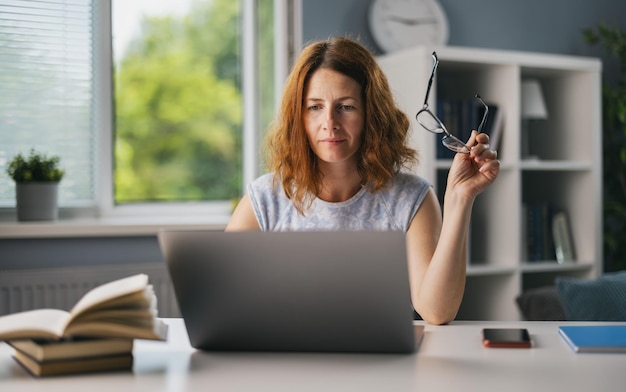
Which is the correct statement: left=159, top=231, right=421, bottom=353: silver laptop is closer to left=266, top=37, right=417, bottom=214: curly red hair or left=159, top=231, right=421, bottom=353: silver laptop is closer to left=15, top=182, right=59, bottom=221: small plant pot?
left=266, top=37, right=417, bottom=214: curly red hair

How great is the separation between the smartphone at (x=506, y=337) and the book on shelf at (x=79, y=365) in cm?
53

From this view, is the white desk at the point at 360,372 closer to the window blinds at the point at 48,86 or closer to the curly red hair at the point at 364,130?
the curly red hair at the point at 364,130

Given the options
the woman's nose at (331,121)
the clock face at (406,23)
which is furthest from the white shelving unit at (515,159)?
the woman's nose at (331,121)

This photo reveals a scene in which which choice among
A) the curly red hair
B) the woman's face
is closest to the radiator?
the curly red hair

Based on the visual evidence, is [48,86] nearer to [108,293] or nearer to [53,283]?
[53,283]

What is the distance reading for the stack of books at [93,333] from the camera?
986 millimetres

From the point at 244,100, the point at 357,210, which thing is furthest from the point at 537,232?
the point at 357,210

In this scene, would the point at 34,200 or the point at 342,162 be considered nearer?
the point at 342,162

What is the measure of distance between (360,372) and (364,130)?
32.2 inches

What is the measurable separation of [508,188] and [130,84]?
12.5ft

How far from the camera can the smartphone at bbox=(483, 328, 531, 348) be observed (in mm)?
1111

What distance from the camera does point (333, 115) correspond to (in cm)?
164

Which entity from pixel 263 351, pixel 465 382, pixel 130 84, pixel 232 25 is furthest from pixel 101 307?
pixel 130 84

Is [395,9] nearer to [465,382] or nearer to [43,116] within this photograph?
[43,116]
